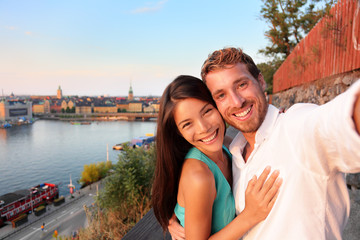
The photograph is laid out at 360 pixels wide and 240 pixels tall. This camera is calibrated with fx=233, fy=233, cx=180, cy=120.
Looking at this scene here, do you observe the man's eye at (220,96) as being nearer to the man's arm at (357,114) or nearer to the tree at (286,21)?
the man's arm at (357,114)

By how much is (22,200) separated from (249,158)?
64.7 ft

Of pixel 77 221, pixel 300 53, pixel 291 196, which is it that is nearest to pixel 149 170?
pixel 300 53

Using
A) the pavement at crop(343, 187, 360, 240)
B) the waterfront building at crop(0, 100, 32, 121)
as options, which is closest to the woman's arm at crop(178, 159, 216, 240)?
the pavement at crop(343, 187, 360, 240)

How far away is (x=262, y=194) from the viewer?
1.85 feet

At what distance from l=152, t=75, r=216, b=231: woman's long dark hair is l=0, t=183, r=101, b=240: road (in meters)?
12.4

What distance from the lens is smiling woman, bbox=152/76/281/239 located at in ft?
2.29

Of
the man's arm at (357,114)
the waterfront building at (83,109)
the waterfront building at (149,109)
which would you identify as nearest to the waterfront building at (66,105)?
the waterfront building at (83,109)

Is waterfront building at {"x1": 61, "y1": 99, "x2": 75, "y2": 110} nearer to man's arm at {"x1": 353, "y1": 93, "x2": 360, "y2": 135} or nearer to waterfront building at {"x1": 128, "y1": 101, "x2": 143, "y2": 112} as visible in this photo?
waterfront building at {"x1": 128, "y1": 101, "x2": 143, "y2": 112}

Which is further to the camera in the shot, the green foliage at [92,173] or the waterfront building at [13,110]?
the waterfront building at [13,110]

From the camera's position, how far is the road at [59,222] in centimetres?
1298

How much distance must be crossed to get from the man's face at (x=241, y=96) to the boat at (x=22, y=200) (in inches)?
730

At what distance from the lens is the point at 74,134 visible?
39094 millimetres

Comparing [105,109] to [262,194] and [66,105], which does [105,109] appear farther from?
[262,194]

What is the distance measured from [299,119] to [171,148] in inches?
20.5
